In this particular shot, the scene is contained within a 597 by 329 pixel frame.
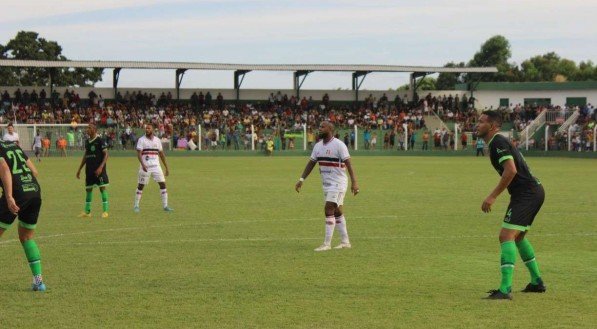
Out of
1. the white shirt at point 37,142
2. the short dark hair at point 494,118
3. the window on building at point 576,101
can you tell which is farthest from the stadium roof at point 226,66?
the short dark hair at point 494,118

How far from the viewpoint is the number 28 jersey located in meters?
10.0

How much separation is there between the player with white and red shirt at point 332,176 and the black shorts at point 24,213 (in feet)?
A: 16.5

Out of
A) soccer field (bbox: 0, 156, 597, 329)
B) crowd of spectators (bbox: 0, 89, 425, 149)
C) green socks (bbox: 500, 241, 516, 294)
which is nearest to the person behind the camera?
soccer field (bbox: 0, 156, 597, 329)

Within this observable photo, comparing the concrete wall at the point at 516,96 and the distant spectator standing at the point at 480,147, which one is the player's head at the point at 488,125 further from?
the concrete wall at the point at 516,96

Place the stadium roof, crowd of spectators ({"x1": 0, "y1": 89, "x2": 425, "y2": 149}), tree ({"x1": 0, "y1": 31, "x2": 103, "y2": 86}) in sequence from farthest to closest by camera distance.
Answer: tree ({"x1": 0, "y1": 31, "x2": 103, "y2": 86}), the stadium roof, crowd of spectators ({"x1": 0, "y1": 89, "x2": 425, "y2": 149})

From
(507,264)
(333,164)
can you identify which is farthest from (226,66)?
(507,264)

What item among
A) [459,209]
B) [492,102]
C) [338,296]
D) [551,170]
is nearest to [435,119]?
[492,102]

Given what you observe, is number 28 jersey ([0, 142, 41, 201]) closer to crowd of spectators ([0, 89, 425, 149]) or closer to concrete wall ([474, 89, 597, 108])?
crowd of spectators ([0, 89, 425, 149])

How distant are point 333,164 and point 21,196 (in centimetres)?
546

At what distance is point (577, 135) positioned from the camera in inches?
2293

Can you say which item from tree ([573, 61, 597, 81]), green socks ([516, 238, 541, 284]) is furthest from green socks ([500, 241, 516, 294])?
tree ([573, 61, 597, 81])

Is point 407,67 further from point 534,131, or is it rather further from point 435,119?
point 534,131

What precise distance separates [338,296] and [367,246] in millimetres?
4435

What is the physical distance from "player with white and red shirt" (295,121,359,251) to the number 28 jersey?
16.9ft
